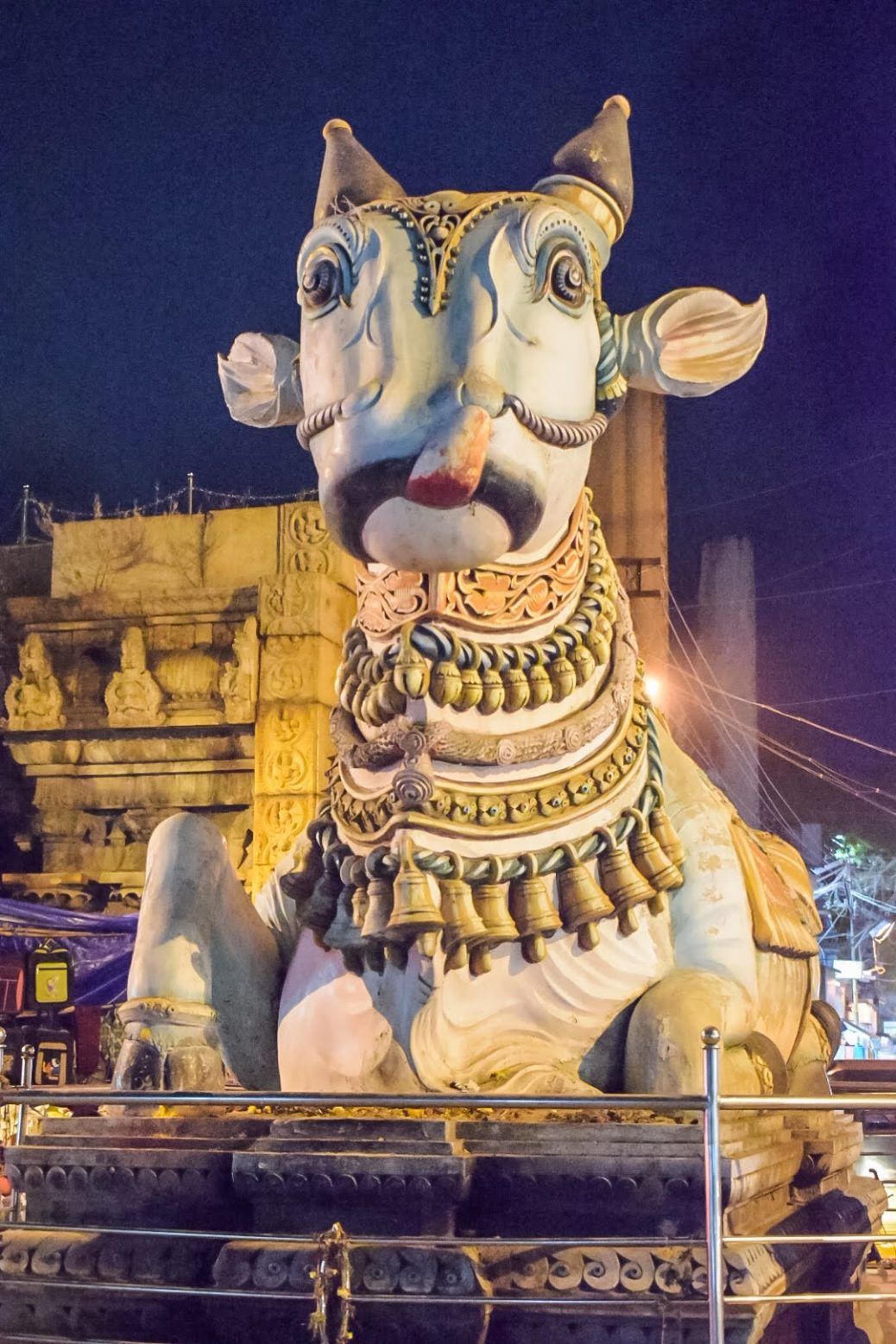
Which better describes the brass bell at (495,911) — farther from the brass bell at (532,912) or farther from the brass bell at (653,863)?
the brass bell at (653,863)

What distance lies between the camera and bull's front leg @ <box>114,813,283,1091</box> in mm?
2832

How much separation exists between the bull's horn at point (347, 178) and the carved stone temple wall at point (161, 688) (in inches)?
336

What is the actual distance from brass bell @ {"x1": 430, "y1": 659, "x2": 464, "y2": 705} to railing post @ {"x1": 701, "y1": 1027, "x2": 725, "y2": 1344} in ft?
2.97

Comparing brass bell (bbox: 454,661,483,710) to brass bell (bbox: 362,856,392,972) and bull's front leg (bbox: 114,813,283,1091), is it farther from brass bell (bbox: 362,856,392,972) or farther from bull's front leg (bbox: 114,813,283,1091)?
bull's front leg (bbox: 114,813,283,1091)

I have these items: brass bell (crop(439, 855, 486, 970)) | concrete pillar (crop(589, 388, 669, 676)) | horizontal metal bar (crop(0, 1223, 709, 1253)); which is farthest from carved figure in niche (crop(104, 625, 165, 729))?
horizontal metal bar (crop(0, 1223, 709, 1253))

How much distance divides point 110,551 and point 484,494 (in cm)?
1112

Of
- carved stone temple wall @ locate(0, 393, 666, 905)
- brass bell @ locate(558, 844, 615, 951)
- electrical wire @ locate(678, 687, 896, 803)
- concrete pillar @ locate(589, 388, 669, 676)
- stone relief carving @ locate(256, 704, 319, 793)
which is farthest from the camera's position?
electrical wire @ locate(678, 687, 896, 803)

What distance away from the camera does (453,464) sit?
2613mm

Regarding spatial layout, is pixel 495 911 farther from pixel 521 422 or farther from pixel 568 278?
pixel 568 278

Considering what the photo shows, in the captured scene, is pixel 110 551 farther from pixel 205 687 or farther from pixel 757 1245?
pixel 757 1245

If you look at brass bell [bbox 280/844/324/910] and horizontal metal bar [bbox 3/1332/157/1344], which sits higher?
brass bell [bbox 280/844/324/910]

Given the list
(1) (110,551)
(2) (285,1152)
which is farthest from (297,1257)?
(1) (110,551)

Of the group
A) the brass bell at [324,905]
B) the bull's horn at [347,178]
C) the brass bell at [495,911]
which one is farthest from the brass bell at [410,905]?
the bull's horn at [347,178]

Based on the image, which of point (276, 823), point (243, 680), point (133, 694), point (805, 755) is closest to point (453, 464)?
point (276, 823)
